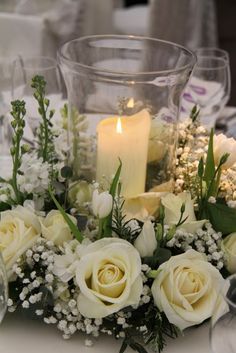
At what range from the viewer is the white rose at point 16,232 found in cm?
75

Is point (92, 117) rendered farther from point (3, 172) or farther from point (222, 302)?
point (222, 302)

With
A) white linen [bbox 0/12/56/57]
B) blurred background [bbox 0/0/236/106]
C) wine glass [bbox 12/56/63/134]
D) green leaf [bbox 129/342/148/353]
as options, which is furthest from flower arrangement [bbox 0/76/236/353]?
white linen [bbox 0/12/56/57]

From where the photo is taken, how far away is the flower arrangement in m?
0.71

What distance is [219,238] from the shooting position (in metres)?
0.79

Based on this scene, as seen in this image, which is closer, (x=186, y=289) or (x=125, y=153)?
(x=186, y=289)

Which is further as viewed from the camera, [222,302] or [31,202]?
[31,202]

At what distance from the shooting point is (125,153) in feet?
2.79

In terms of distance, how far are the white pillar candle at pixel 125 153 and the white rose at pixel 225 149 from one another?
3.6 inches

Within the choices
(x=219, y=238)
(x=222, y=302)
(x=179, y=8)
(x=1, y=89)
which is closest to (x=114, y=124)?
(x=219, y=238)

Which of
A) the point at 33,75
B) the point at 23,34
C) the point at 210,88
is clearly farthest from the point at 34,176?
the point at 23,34

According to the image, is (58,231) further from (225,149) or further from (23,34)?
(23,34)

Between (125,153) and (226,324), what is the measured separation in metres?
0.30

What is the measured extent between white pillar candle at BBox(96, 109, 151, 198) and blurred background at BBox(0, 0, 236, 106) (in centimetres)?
156

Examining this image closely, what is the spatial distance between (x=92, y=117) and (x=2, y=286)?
1.03 ft
